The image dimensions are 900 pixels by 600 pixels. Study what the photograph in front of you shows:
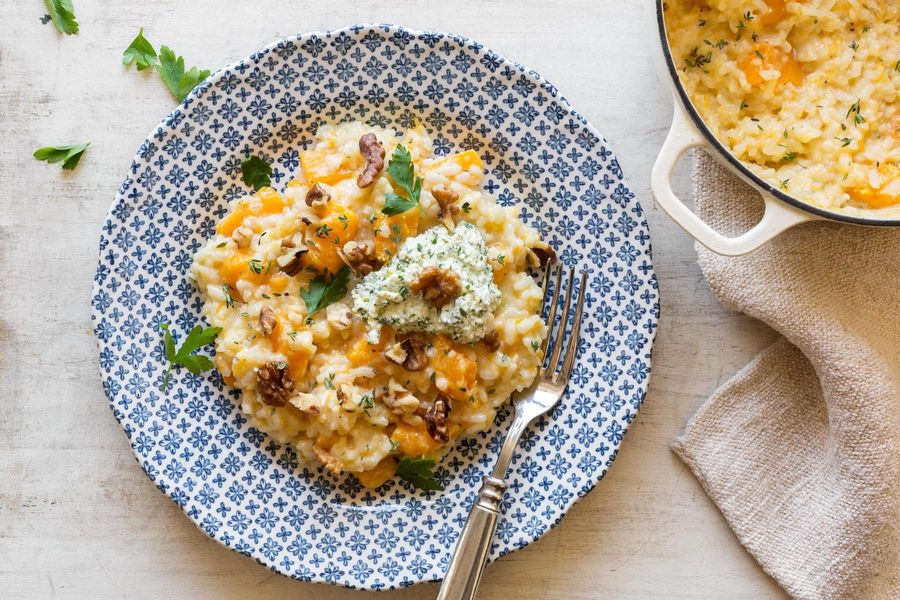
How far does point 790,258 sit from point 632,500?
1.10 m

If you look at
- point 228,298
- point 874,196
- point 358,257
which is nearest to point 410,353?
point 358,257

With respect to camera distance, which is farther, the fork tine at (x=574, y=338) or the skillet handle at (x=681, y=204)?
the fork tine at (x=574, y=338)

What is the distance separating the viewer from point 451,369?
9.24 feet

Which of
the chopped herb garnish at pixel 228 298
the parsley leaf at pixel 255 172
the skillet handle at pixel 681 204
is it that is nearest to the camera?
the skillet handle at pixel 681 204

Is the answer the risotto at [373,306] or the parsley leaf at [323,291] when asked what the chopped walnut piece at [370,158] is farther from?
the parsley leaf at [323,291]

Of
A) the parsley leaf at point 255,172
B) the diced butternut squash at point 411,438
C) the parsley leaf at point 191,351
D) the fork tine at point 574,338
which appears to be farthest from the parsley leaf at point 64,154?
the fork tine at point 574,338

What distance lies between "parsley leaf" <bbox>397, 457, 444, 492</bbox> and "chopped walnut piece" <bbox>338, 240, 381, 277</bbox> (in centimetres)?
70

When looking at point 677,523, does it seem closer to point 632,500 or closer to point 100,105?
point 632,500

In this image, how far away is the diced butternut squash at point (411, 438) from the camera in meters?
2.88

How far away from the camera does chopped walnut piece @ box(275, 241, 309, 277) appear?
282 centimetres

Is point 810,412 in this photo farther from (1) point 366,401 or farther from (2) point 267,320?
(2) point 267,320

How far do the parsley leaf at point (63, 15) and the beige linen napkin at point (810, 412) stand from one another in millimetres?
2523

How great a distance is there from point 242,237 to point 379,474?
99cm

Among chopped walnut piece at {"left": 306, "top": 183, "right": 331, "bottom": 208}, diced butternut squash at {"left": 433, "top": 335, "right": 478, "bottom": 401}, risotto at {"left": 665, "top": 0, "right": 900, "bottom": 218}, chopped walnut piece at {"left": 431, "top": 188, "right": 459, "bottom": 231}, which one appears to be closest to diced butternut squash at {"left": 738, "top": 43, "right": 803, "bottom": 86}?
risotto at {"left": 665, "top": 0, "right": 900, "bottom": 218}
